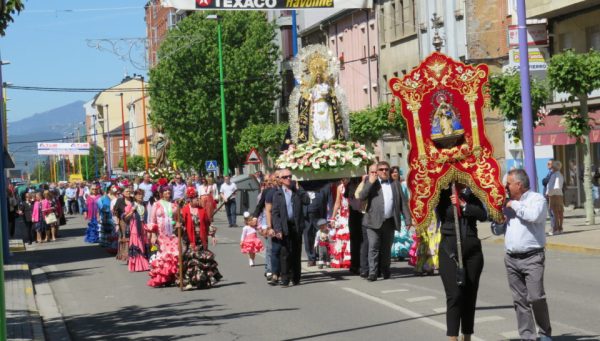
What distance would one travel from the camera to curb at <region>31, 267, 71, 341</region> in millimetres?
13359

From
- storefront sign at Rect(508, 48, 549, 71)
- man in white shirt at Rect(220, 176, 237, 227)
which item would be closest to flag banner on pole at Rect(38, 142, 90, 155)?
man in white shirt at Rect(220, 176, 237, 227)

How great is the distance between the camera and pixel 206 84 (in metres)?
65.8

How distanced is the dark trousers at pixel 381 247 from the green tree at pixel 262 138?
144ft

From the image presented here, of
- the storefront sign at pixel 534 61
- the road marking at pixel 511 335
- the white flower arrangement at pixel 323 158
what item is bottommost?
the road marking at pixel 511 335

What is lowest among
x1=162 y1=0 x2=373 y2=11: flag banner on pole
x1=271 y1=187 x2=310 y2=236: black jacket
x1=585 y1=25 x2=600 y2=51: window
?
Answer: x1=271 y1=187 x2=310 y2=236: black jacket

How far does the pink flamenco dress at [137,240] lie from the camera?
2283 centimetres

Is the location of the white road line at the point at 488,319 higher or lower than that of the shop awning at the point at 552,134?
lower

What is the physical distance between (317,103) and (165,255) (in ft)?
12.9

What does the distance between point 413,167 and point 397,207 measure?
691 cm

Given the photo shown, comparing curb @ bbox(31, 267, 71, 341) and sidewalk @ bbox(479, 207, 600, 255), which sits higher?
sidewalk @ bbox(479, 207, 600, 255)

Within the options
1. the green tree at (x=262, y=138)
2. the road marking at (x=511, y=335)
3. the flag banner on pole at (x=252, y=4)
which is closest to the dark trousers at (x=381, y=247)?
the road marking at (x=511, y=335)

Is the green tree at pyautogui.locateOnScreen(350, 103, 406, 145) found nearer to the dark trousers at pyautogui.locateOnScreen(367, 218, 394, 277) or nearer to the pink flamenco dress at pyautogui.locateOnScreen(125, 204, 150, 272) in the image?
the pink flamenco dress at pyautogui.locateOnScreen(125, 204, 150, 272)

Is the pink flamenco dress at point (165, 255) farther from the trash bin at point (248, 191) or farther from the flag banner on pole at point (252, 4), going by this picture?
the trash bin at point (248, 191)

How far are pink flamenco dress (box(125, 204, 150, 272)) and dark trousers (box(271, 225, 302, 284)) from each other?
585 centimetres
